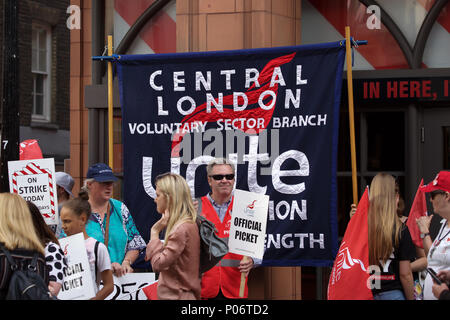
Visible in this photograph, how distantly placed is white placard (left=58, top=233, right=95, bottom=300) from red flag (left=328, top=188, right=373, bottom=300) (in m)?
1.78

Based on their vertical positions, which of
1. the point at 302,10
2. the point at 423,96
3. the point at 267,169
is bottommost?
the point at 267,169

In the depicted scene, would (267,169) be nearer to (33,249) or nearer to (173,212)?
(173,212)

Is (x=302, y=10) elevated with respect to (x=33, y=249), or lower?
elevated

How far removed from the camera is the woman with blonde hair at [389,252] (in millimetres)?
5863

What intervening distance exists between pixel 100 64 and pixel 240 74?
2.08m

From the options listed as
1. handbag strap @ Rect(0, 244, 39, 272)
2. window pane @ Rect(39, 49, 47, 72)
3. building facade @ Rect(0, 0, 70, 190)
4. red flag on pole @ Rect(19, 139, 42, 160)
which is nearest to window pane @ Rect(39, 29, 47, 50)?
building facade @ Rect(0, 0, 70, 190)

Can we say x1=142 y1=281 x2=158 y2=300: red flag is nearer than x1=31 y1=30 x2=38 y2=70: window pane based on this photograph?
Yes

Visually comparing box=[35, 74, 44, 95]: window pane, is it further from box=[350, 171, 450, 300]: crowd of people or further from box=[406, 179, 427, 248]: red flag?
box=[350, 171, 450, 300]: crowd of people

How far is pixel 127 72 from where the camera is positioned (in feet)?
26.7

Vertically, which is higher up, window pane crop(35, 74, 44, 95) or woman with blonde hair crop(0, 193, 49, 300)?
window pane crop(35, 74, 44, 95)

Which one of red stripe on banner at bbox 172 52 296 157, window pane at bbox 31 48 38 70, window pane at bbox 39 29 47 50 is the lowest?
red stripe on banner at bbox 172 52 296 157

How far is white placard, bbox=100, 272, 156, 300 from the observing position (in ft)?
21.5

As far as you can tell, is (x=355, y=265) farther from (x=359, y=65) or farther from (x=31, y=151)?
(x=31, y=151)

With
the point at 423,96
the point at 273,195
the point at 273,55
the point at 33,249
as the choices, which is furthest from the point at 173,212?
the point at 423,96
